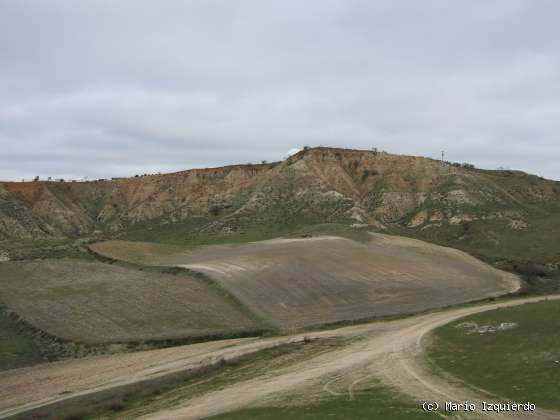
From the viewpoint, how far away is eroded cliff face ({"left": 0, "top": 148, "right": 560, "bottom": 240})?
373 ft

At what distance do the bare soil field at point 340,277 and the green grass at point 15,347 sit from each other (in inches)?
670

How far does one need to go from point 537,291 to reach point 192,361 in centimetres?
4098

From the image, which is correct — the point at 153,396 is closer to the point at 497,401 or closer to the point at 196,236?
the point at 497,401

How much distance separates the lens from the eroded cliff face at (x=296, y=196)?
113750mm

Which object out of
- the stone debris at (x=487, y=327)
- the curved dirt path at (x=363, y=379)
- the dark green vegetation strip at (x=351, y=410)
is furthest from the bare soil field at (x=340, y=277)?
the dark green vegetation strip at (x=351, y=410)

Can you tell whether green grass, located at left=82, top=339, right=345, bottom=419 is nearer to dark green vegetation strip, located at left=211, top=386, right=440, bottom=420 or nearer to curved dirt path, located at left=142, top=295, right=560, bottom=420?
curved dirt path, located at left=142, top=295, right=560, bottom=420

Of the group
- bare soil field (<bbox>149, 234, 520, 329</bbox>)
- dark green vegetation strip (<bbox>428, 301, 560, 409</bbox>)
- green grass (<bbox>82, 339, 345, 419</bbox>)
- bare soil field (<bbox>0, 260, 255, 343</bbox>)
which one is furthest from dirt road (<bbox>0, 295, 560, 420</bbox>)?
bare soil field (<bbox>149, 234, 520, 329</bbox>)

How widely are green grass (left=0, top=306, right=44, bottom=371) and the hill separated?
56546 millimetres

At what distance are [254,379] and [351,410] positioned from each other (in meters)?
8.70

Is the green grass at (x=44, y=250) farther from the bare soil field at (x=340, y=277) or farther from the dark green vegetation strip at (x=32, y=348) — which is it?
the dark green vegetation strip at (x=32, y=348)

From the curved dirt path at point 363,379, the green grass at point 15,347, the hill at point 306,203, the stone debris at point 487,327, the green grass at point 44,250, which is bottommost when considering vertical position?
the green grass at point 15,347

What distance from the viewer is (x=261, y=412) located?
767 inches

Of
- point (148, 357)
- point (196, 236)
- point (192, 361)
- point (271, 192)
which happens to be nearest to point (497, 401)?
point (192, 361)

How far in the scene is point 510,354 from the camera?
25234 millimetres
